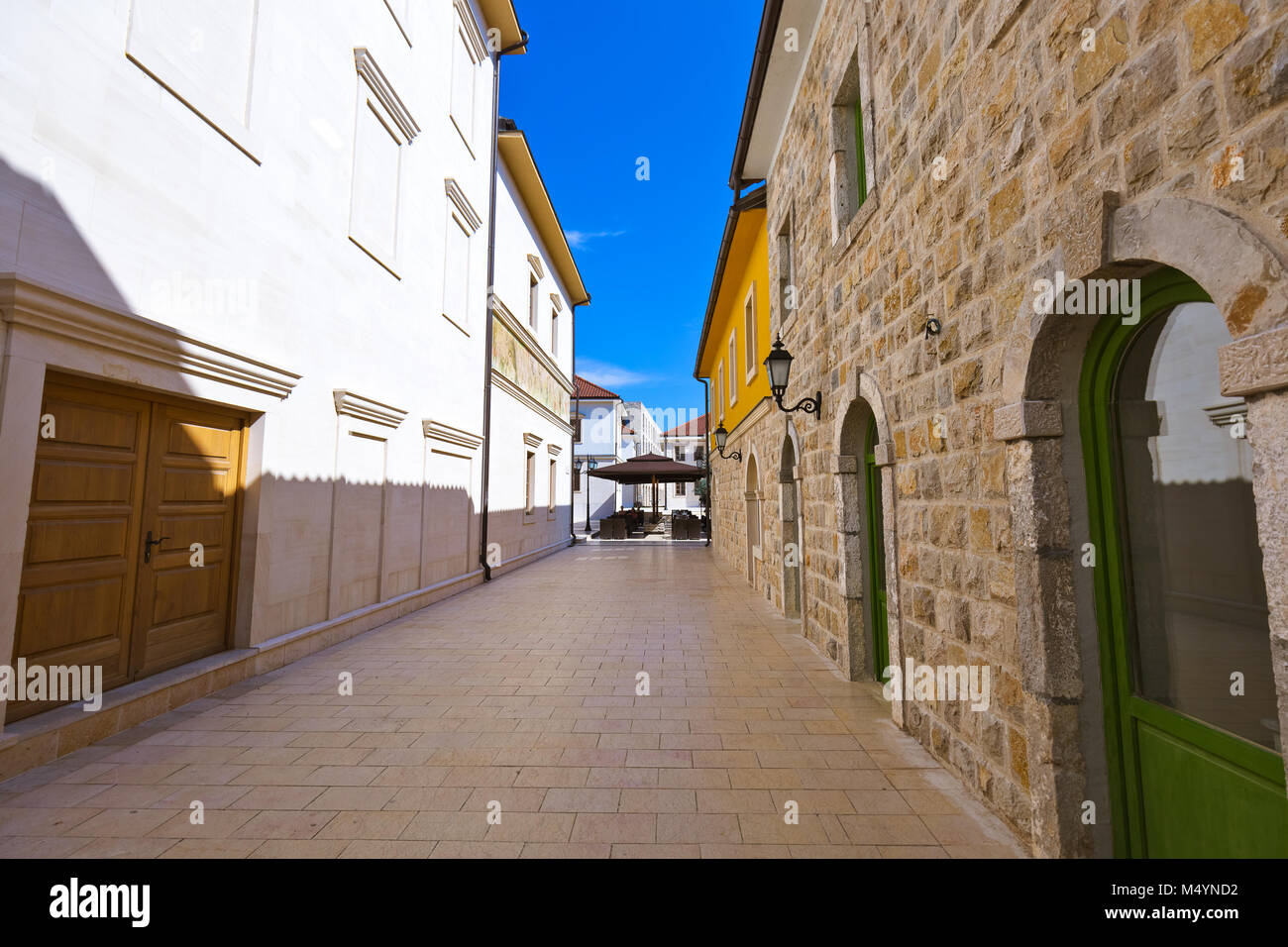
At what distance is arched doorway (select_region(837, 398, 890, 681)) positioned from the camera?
465 cm

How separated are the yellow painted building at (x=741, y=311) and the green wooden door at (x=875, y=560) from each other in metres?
3.28

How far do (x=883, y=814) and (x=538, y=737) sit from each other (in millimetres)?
2030

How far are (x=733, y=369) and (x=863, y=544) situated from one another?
7940mm

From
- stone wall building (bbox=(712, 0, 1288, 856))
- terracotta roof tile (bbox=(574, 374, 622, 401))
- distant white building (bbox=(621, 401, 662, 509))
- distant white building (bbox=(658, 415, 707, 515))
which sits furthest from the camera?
distant white building (bbox=(658, 415, 707, 515))

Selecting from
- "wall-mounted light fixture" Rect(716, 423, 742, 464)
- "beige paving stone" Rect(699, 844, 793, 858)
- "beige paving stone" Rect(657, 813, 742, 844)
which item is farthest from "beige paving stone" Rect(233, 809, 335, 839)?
"wall-mounted light fixture" Rect(716, 423, 742, 464)

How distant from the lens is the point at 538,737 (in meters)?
3.51

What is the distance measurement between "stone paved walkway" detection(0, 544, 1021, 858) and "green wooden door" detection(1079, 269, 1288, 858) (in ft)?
2.39

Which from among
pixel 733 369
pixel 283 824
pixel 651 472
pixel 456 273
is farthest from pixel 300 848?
pixel 651 472

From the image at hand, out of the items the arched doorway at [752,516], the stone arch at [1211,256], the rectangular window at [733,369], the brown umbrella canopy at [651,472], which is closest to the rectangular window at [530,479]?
the brown umbrella canopy at [651,472]

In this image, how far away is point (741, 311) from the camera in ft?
36.8

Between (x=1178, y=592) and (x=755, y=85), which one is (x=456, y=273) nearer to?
(x=755, y=85)

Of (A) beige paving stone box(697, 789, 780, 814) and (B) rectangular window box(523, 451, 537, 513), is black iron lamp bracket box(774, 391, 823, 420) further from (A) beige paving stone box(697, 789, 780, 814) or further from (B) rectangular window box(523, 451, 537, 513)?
(B) rectangular window box(523, 451, 537, 513)

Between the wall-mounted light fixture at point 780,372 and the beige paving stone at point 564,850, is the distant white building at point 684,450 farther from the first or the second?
the beige paving stone at point 564,850
